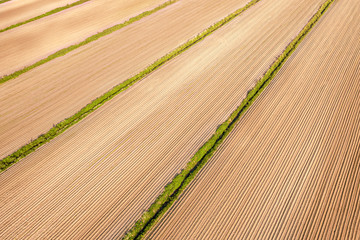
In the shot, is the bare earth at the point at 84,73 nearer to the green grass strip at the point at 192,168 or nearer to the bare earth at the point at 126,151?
the bare earth at the point at 126,151

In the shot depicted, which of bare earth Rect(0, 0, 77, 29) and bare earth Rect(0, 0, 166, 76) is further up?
bare earth Rect(0, 0, 77, 29)

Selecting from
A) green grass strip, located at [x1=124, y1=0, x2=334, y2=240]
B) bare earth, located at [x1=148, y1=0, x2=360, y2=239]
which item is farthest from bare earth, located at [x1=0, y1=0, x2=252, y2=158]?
bare earth, located at [x1=148, y1=0, x2=360, y2=239]

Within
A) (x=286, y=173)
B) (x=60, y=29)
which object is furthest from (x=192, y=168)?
(x=60, y=29)

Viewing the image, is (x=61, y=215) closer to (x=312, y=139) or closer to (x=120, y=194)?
(x=120, y=194)

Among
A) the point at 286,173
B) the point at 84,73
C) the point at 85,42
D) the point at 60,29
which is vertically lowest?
the point at 286,173

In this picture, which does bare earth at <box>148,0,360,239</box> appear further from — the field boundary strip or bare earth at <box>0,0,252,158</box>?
bare earth at <box>0,0,252,158</box>

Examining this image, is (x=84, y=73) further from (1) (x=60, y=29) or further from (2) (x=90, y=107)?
(1) (x=60, y=29)
